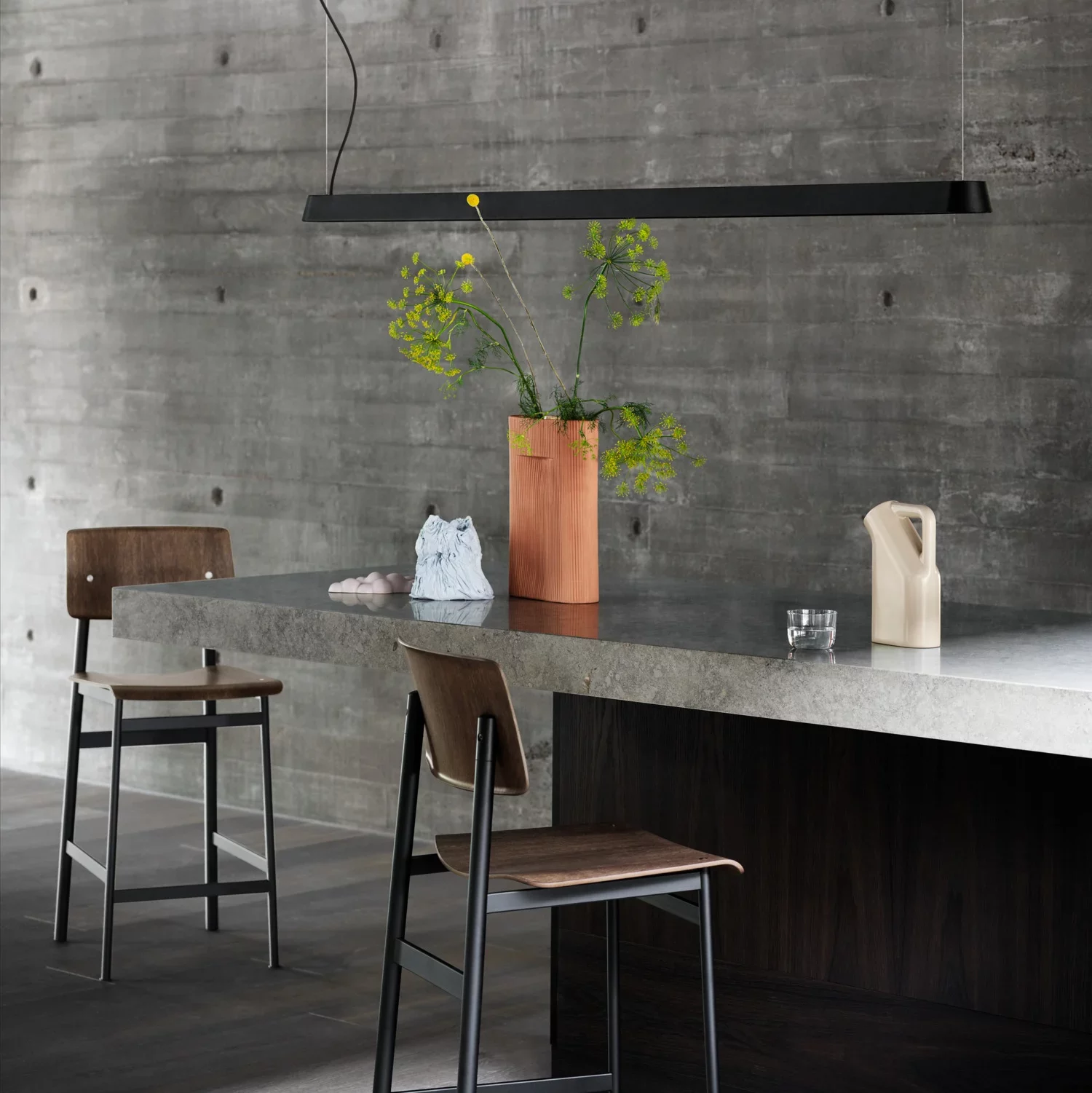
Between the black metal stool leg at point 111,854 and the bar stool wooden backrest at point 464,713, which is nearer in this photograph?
the bar stool wooden backrest at point 464,713

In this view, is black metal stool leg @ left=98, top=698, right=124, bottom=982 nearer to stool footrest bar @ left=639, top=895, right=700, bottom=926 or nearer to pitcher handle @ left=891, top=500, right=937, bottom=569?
stool footrest bar @ left=639, top=895, right=700, bottom=926

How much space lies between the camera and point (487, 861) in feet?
8.51

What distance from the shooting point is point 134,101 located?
6.56 metres

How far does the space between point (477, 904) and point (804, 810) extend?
2.84 ft

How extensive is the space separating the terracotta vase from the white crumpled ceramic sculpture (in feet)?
0.33

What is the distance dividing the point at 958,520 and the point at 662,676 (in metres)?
2.17

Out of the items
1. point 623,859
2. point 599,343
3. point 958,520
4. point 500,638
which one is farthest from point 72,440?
point 623,859

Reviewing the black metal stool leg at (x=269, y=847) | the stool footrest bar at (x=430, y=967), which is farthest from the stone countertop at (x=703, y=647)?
the black metal stool leg at (x=269, y=847)

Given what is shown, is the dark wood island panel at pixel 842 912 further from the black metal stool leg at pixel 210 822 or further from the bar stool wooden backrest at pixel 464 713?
the black metal stool leg at pixel 210 822

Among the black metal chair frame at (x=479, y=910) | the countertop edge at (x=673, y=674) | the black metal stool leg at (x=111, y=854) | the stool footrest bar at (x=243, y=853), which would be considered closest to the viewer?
the countertop edge at (x=673, y=674)

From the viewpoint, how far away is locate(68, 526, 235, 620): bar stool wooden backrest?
467cm

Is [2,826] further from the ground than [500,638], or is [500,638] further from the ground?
[500,638]

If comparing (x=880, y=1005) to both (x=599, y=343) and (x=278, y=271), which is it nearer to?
(x=599, y=343)

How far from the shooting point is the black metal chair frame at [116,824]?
434 centimetres
